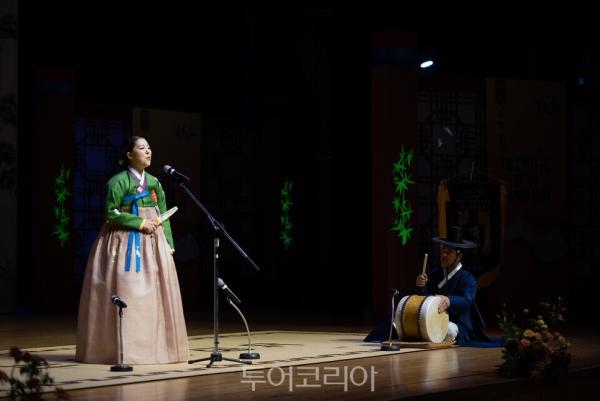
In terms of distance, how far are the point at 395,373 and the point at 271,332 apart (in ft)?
11.0

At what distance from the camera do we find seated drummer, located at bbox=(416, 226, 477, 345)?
27.0ft

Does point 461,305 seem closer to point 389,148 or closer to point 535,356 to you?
point 535,356

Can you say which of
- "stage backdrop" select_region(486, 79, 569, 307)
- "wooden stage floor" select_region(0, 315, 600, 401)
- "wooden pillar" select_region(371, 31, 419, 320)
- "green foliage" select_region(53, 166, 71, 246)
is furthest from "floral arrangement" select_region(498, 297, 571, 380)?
"green foliage" select_region(53, 166, 71, 246)

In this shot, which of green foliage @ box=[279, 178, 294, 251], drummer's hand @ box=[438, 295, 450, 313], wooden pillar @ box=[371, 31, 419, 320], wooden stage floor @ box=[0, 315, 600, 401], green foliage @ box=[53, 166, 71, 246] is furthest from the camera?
green foliage @ box=[279, 178, 294, 251]

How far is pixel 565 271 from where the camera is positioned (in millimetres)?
11719

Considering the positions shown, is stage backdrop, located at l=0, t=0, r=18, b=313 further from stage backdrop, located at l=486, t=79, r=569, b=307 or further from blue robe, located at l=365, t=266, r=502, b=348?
blue robe, located at l=365, t=266, r=502, b=348

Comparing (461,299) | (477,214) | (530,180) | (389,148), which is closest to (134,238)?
(461,299)

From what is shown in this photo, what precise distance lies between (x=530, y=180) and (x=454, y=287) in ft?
11.8

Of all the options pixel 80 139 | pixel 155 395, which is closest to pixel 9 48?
pixel 80 139

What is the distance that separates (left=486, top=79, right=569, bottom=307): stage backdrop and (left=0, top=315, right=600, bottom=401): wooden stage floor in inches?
125

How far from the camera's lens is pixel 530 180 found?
38.1 ft

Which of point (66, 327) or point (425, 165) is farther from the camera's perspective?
point (425, 165)

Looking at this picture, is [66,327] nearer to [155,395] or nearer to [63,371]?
[63,371]

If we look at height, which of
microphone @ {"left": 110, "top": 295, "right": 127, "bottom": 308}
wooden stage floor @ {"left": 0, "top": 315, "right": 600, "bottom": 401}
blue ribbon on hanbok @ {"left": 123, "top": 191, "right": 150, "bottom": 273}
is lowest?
wooden stage floor @ {"left": 0, "top": 315, "right": 600, "bottom": 401}
